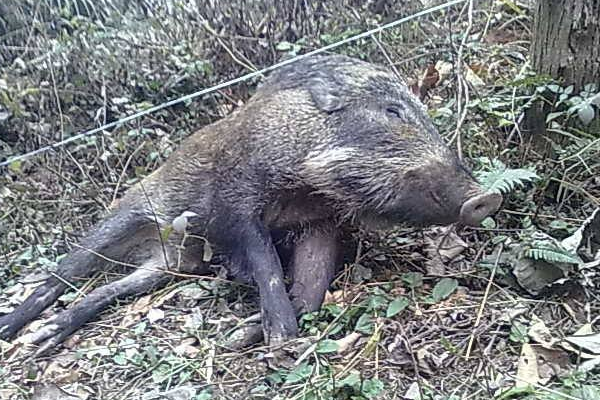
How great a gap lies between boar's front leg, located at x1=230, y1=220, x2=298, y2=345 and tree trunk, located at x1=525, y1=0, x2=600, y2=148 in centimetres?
137

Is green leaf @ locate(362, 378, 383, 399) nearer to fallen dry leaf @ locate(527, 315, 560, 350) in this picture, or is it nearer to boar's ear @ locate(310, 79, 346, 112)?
fallen dry leaf @ locate(527, 315, 560, 350)

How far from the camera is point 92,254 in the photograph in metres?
4.14

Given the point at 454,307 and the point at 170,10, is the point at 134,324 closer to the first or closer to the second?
the point at 454,307

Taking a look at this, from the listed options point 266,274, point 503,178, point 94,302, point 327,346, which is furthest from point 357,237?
point 94,302

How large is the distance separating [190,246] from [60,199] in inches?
46.2

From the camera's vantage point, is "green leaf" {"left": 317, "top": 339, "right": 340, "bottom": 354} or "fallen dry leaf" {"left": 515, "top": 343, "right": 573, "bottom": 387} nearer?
"fallen dry leaf" {"left": 515, "top": 343, "right": 573, "bottom": 387}

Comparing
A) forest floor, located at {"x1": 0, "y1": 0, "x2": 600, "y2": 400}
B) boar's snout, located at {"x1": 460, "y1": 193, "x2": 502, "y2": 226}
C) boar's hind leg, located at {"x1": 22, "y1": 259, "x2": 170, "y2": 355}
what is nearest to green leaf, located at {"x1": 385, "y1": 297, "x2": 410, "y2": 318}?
forest floor, located at {"x1": 0, "y1": 0, "x2": 600, "y2": 400}

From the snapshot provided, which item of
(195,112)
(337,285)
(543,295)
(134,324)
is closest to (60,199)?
(195,112)

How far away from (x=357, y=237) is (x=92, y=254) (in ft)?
4.03

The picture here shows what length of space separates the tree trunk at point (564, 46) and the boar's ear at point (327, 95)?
938 millimetres

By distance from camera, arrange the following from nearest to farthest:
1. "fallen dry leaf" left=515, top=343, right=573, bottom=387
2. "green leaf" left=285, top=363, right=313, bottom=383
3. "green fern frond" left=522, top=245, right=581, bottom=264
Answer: "fallen dry leaf" left=515, top=343, right=573, bottom=387, "green leaf" left=285, top=363, right=313, bottom=383, "green fern frond" left=522, top=245, right=581, bottom=264

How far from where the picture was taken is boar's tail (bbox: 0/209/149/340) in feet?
13.2

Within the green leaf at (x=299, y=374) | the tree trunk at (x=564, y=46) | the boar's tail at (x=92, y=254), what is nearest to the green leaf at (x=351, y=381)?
the green leaf at (x=299, y=374)

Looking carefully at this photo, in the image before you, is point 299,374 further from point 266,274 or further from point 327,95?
point 327,95
